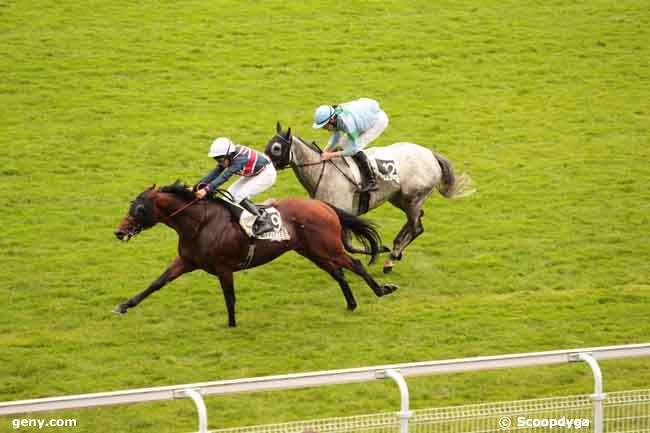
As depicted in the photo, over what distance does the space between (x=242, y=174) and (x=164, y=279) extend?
1.35m

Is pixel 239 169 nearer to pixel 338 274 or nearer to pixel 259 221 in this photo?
pixel 259 221

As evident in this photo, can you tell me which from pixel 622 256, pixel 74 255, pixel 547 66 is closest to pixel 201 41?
pixel 547 66

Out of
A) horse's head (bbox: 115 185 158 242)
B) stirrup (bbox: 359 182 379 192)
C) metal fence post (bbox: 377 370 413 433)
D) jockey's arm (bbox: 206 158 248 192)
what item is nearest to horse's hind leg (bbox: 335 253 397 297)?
stirrup (bbox: 359 182 379 192)

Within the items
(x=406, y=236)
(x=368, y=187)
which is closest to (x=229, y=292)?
(x=368, y=187)

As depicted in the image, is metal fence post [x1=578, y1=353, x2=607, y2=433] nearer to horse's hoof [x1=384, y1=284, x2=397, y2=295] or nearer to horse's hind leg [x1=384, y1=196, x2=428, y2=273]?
horse's hoof [x1=384, y1=284, x2=397, y2=295]

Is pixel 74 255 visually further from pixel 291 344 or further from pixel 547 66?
pixel 547 66

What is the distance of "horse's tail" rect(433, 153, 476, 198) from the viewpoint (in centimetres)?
1473

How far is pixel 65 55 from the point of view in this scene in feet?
69.2

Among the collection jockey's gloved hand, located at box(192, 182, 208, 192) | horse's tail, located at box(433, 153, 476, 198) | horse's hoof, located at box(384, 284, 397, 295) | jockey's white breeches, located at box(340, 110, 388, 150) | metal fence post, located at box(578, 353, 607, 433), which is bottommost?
metal fence post, located at box(578, 353, 607, 433)

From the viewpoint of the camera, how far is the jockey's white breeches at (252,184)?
12.4 meters

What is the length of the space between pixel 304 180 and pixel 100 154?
5508mm

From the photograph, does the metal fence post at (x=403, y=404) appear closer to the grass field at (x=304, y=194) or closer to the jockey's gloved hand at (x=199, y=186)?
the grass field at (x=304, y=194)

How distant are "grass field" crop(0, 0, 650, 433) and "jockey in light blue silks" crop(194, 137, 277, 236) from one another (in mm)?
1334

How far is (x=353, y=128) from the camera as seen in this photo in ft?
44.3
